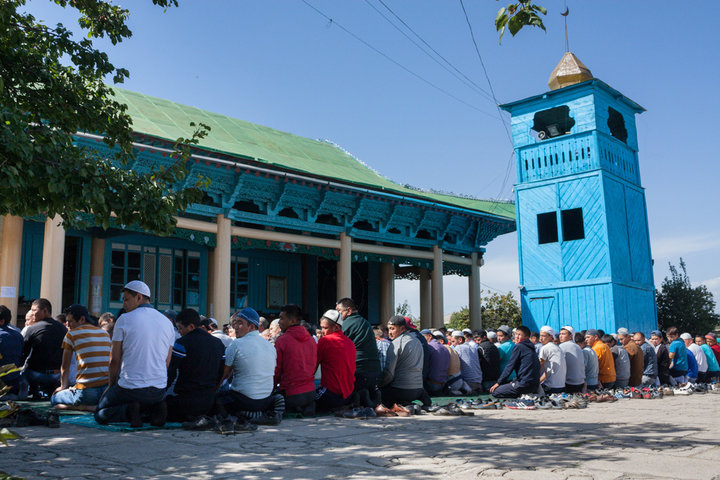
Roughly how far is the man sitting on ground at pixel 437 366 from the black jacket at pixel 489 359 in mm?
1944

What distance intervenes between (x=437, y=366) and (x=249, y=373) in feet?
14.8

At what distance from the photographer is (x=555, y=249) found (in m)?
21.1

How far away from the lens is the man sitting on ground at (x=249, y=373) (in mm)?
7164

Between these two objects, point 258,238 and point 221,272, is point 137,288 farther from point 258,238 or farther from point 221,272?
point 258,238

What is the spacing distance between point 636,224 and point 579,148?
11.9ft

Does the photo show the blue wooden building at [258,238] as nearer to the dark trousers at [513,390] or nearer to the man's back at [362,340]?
the man's back at [362,340]

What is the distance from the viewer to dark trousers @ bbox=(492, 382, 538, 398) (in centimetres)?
997

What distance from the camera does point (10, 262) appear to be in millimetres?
12523

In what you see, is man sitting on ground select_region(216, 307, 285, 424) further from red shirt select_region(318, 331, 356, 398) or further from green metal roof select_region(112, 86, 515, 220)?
green metal roof select_region(112, 86, 515, 220)

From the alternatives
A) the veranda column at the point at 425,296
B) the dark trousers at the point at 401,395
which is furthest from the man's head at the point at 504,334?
the veranda column at the point at 425,296

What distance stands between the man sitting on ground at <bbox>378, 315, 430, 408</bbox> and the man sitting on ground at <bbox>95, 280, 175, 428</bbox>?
11.0 feet

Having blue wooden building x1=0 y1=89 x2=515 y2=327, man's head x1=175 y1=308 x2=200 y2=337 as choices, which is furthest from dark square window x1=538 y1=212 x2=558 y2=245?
man's head x1=175 y1=308 x2=200 y2=337

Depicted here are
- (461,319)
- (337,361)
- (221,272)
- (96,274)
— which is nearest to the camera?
(337,361)

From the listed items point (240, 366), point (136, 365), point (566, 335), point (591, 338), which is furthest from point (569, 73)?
point (136, 365)
